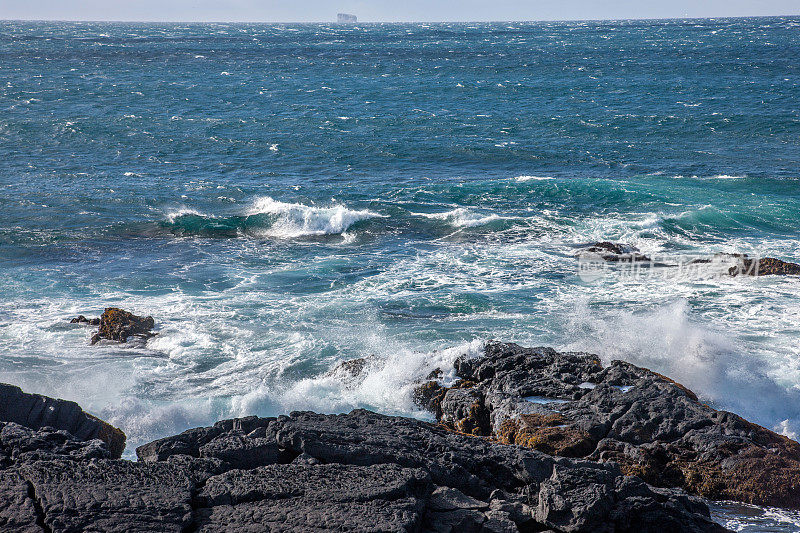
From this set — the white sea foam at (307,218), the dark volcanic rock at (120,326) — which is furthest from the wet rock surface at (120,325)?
the white sea foam at (307,218)

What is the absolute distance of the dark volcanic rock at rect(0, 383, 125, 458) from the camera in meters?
8.42

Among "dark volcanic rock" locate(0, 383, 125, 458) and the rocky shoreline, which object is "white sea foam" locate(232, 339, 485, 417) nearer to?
the rocky shoreline

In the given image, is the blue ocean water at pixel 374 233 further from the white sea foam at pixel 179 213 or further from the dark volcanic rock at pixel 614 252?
the dark volcanic rock at pixel 614 252

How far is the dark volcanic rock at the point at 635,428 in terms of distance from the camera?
325 inches

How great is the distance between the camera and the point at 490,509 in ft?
21.7

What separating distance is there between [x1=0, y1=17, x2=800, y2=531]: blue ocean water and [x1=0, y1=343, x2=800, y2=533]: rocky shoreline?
1334mm

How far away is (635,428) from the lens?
9000 mm

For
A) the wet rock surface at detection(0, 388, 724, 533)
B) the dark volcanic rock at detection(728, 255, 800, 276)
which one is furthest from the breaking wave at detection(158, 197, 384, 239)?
the wet rock surface at detection(0, 388, 724, 533)

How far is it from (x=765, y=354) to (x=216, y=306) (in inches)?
439

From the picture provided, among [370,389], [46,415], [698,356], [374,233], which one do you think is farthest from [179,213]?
[698,356]

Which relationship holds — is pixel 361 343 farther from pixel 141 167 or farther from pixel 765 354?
pixel 141 167

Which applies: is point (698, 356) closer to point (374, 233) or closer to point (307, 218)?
point (374, 233)

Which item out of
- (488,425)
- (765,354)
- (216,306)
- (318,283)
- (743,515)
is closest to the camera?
(743,515)

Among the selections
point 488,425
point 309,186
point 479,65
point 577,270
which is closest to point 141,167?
point 309,186
